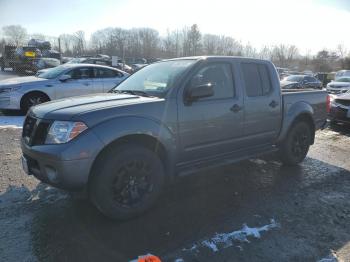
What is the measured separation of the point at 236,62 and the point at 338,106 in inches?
234

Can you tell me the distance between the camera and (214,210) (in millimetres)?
3926

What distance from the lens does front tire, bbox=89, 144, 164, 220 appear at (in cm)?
335

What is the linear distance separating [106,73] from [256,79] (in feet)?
21.1

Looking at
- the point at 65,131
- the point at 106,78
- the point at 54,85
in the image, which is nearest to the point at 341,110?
the point at 106,78

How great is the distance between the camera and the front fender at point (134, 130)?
328 cm

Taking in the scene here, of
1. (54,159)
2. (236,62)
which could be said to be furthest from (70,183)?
(236,62)

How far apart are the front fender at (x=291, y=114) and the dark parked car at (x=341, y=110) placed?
4.07m

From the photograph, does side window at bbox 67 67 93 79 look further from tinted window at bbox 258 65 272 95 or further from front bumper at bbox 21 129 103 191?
front bumper at bbox 21 129 103 191

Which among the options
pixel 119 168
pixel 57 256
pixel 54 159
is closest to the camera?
pixel 57 256

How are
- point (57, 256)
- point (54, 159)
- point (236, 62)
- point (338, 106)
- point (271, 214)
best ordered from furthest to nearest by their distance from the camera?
point (338, 106), point (236, 62), point (271, 214), point (54, 159), point (57, 256)

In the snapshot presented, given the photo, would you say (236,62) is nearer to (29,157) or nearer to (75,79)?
(29,157)

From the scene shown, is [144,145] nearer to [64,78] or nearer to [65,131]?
[65,131]

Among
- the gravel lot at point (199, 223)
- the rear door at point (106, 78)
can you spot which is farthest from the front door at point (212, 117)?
the rear door at point (106, 78)

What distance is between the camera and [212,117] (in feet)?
13.7
